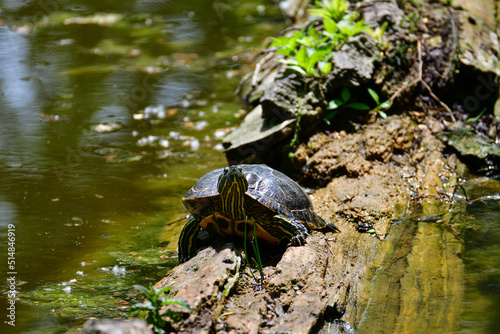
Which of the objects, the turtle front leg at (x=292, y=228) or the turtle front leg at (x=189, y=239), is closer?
the turtle front leg at (x=292, y=228)

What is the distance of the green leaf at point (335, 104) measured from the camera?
4953 millimetres

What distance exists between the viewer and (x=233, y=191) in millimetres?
3084

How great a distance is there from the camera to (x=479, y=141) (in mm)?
5035

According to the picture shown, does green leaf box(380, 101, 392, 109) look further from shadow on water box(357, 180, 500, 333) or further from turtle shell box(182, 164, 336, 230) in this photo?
turtle shell box(182, 164, 336, 230)

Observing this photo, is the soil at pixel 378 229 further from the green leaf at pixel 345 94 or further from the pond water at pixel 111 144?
the pond water at pixel 111 144

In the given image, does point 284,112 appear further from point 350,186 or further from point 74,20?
point 74,20

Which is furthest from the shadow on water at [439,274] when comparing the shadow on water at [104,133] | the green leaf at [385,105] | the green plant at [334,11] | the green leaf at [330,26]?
the green plant at [334,11]

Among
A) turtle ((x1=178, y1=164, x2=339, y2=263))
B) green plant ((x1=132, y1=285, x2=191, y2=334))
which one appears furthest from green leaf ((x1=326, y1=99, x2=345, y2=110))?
green plant ((x1=132, y1=285, x2=191, y2=334))

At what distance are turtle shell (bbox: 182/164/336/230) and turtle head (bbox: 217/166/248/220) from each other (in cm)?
9

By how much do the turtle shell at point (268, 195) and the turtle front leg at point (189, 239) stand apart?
92mm

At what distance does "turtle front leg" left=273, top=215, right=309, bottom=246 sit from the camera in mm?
3195

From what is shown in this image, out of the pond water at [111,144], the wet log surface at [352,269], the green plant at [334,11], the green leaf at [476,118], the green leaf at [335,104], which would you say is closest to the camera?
the wet log surface at [352,269]

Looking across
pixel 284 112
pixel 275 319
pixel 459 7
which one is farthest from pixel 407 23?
pixel 275 319

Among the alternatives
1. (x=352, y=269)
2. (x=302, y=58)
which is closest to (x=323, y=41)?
(x=302, y=58)
